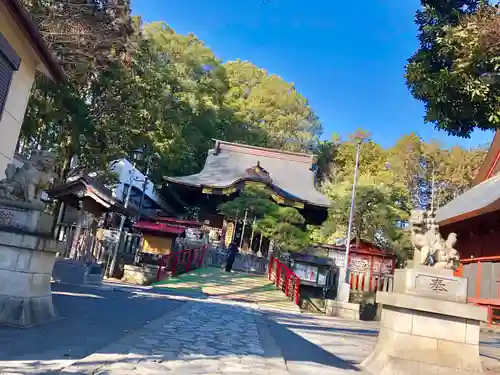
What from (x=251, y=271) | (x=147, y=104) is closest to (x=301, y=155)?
(x=251, y=271)

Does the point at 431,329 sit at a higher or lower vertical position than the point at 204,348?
higher

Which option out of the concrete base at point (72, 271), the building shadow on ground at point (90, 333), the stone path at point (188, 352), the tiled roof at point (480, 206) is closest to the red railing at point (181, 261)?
the concrete base at point (72, 271)

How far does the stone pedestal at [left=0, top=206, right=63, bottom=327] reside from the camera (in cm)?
561

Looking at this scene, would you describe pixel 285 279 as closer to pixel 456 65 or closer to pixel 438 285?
pixel 438 285

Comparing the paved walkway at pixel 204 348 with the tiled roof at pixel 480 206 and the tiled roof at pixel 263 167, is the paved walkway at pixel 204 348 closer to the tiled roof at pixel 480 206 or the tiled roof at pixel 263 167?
the tiled roof at pixel 480 206

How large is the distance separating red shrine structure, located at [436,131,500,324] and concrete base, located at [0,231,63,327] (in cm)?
1182

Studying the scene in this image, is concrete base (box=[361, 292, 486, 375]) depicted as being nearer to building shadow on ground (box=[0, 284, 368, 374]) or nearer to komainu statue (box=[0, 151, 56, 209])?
building shadow on ground (box=[0, 284, 368, 374])

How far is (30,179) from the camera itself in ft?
19.9

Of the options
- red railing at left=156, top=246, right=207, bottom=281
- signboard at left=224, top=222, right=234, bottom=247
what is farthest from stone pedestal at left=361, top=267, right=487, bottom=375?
signboard at left=224, top=222, right=234, bottom=247

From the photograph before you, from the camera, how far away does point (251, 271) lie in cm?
2275

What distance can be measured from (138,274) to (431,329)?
35.8 feet

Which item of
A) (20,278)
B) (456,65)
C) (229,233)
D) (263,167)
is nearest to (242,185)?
(229,233)

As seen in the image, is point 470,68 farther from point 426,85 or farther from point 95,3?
point 95,3

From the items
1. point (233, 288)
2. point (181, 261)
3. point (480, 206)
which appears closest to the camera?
point (480, 206)
